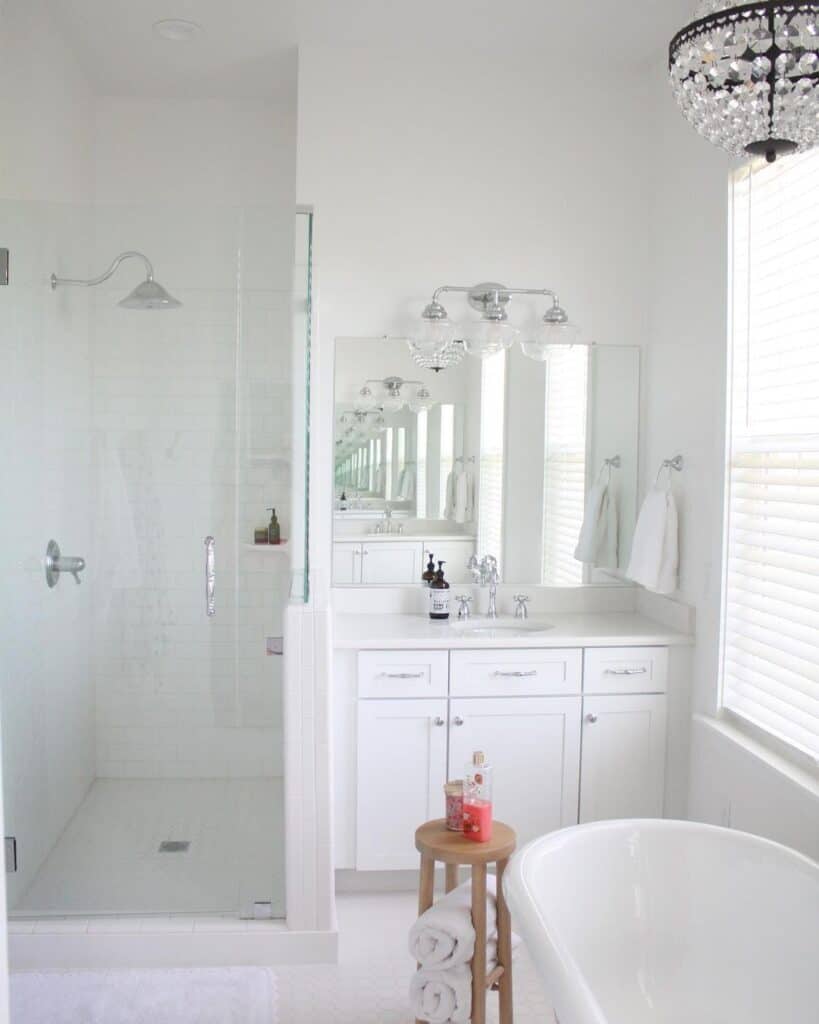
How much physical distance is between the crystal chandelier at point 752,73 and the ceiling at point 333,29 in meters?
2.32

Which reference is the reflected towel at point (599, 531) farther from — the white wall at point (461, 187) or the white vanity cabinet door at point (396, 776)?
the white vanity cabinet door at point (396, 776)

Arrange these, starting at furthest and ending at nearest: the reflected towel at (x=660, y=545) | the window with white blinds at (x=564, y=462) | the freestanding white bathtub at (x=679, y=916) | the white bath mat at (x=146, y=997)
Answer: the window with white blinds at (x=564, y=462), the reflected towel at (x=660, y=545), the white bath mat at (x=146, y=997), the freestanding white bathtub at (x=679, y=916)

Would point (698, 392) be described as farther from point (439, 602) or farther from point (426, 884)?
point (426, 884)

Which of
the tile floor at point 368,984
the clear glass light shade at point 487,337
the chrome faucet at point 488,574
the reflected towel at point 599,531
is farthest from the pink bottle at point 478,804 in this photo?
the clear glass light shade at point 487,337

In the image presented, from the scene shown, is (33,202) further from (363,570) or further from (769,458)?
(769,458)

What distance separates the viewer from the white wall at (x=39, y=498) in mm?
3121

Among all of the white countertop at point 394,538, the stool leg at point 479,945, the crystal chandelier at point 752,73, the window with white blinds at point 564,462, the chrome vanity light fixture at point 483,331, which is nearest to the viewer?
the crystal chandelier at point 752,73

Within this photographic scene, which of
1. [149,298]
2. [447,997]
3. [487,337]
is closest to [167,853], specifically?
[447,997]

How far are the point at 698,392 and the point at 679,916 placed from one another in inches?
73.1

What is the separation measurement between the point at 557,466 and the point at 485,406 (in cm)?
39

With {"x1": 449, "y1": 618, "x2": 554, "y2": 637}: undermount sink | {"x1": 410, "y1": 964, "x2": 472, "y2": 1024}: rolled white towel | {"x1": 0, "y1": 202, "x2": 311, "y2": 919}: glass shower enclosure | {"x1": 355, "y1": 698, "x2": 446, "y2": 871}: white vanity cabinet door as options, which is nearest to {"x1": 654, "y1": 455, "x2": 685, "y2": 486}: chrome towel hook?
{"x1": 449, "y1": 618, "x2": 554, "y2": 637}: undermount sink

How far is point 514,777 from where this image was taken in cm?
359

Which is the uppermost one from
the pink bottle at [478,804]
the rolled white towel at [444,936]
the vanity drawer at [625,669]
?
the vanity drawer at [625,669]

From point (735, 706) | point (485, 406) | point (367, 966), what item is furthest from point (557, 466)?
point (367, 966)
